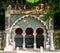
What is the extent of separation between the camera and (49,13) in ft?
66.4

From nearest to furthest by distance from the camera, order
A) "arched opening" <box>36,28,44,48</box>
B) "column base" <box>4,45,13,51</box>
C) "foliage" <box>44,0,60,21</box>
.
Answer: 1. "foliage" <box>44,0,60,21</box>
2. "column base" <box>4,45,13,51</box>
3. "arched opening" <box>36,28,44,48</box>

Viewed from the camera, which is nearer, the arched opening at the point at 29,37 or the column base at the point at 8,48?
the column base at the point at 8,48

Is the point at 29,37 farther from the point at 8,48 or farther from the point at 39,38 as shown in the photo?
the point at 8,48

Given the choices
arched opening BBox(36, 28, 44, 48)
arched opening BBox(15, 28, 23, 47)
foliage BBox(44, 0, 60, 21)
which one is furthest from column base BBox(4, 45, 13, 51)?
foliage BBox(44, 0, 60, 21)

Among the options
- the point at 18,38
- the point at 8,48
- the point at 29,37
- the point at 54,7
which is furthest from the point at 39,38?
the point at 54,7

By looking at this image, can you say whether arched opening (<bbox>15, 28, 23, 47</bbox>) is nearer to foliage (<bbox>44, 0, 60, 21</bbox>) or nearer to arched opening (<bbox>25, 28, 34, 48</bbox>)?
arched opening (<bbox>25, 28, 34, 48</bbox>)

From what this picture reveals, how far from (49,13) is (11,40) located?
354 centimetres

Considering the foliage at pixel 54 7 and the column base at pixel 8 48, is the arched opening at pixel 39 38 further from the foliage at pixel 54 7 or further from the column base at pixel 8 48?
the foliage at pixel 54 7

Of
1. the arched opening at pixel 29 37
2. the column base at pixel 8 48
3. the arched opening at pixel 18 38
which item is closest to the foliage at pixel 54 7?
the arched opening at pixel 29 37

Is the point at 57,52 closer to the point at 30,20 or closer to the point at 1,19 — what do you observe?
the point at 30,20

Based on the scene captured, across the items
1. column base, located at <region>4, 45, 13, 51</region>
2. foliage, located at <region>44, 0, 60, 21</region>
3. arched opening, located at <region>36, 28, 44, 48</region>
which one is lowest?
column base, located at <region>4, 45, 13, 51</region>

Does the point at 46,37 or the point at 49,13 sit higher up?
the point at 49,13

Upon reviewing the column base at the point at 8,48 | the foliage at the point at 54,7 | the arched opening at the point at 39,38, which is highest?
the foliage at the point at 54,7

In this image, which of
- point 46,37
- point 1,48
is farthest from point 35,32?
point 1,48
